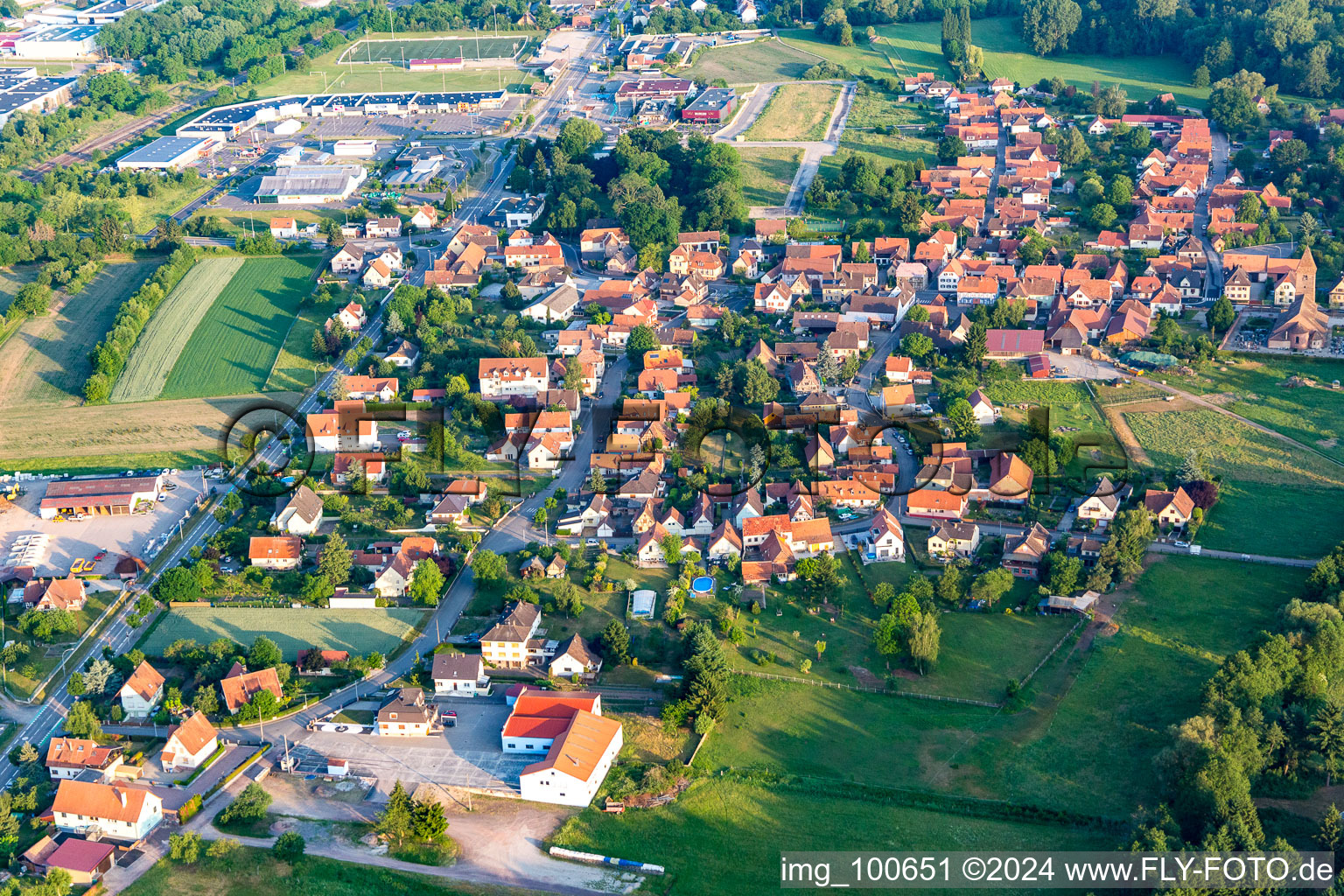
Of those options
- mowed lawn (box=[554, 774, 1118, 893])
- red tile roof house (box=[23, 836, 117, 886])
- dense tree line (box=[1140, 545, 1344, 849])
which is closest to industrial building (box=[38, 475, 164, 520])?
red tile roof house (box=[23, 836, 117, 886])

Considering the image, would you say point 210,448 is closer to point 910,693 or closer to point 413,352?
point 413,352

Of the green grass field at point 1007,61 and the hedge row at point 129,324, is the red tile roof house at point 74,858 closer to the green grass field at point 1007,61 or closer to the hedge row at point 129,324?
the hedge row at point 129,324

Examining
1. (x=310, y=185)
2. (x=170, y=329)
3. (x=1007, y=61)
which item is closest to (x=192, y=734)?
(x=170, y=329)

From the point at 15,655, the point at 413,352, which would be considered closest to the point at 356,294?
the point at 413,352

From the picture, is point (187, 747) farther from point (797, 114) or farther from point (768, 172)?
point (797, 114)

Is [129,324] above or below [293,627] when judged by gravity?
above
